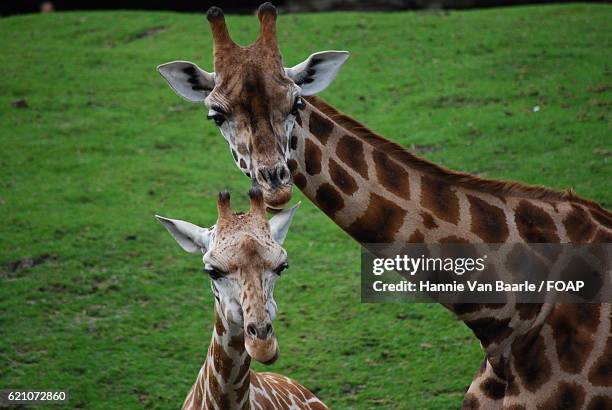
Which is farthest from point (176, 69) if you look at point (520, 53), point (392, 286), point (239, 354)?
point (520, 53)

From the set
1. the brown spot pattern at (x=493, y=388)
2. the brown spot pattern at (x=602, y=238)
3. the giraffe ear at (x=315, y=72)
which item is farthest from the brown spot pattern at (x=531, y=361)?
the giraffe ear at (x=315, y=72)

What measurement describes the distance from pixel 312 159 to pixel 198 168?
9273 mm

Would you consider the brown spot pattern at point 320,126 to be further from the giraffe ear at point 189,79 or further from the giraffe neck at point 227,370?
the giraffe neck at point 227,370

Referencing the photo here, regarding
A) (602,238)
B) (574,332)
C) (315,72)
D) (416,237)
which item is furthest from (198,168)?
(574,332)

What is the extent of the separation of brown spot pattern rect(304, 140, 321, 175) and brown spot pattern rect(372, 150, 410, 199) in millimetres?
429

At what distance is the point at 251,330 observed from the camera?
22.8 ft

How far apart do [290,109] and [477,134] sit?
32.4 feet

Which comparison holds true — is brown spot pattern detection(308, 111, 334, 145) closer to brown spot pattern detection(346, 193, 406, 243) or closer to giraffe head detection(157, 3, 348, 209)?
giraffe head detection(157, 3, 348, 209)

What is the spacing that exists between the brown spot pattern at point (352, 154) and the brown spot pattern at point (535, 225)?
1166mm

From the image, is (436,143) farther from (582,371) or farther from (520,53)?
(582,371)

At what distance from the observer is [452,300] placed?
771 cm

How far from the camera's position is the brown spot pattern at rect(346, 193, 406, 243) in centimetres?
771

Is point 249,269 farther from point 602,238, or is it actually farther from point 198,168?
point 198,168

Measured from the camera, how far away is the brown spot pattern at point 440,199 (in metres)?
7.72
